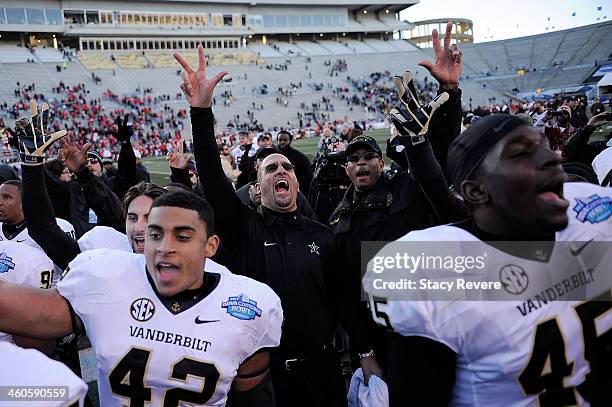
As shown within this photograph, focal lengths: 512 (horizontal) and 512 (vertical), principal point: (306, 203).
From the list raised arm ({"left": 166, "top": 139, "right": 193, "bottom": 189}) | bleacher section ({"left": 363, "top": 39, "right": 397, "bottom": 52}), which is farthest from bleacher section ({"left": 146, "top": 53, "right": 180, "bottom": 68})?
raised arm ({"left": 166, "top": 139, "right": 193, "bottom": 189})

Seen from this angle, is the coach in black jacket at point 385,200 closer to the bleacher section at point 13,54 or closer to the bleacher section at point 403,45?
the bleacher section at point 13,54

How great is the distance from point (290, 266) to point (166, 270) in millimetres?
918

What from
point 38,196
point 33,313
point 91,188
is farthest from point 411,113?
point 91,188

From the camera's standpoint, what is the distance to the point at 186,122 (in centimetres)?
3806

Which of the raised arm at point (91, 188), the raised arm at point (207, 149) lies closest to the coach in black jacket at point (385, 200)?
the raised arm at point (207, 149)

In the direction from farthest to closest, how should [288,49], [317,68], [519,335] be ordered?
[288,49] < [317,68] < [519,335]

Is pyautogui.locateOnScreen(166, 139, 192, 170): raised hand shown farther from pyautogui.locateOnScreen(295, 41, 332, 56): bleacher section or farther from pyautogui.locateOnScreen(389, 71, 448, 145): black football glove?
pyautogui.locateOnScreen(295, 41, 332, 56): bleacher section

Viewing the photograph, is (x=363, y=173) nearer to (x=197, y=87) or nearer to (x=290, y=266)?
(x=290, y=266)

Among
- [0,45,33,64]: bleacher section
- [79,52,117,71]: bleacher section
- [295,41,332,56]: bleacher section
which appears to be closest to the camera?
[0,45,33,64]: bleacher section

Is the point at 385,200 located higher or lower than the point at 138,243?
higher

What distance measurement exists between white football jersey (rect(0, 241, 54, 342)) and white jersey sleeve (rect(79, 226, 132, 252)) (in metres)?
0.24

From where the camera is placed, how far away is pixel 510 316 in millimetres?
1519

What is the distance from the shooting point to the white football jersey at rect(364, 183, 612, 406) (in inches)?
59.3

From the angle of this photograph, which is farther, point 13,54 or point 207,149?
point 13,54
